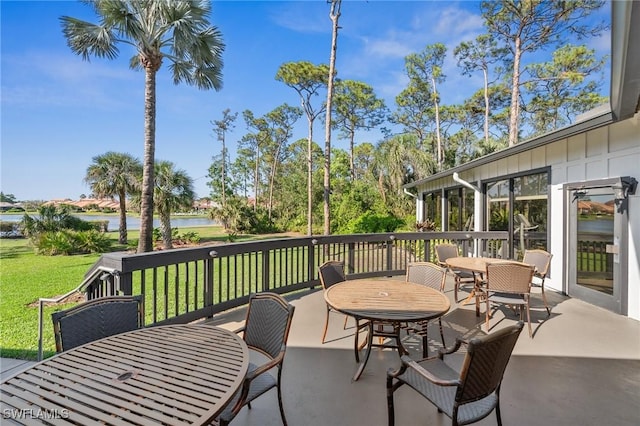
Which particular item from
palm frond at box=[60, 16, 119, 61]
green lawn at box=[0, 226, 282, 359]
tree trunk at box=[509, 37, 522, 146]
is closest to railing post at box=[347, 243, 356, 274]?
green lawn at box=[0, 226, 282, 359]

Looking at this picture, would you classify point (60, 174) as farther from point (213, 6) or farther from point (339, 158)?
point (339, 158)

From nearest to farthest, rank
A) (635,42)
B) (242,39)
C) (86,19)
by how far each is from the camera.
Answer: 1. (635,42)
2. (86,19)
3. (242,39)

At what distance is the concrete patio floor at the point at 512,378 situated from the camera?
6.63 ft

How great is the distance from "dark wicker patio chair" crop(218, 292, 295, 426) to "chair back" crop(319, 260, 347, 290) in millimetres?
1254

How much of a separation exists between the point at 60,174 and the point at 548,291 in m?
22.8

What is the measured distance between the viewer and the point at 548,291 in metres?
5.24

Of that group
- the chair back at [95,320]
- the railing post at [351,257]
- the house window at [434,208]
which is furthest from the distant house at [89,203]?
the chair back at [95,320]

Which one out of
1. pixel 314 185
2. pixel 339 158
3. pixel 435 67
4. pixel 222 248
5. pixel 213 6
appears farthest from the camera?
pixel 339 158

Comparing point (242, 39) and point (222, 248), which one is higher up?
point (242, 39)

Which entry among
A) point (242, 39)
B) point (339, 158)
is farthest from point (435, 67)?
point (242, 39)

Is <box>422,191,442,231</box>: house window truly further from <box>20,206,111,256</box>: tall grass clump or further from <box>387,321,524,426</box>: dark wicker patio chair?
<box>20,206,111,256</box>: tall grass clump

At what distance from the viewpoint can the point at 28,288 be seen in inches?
298

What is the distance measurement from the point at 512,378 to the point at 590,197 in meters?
3.68

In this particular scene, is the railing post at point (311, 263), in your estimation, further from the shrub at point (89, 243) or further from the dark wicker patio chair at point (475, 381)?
the shrub at point (89, 243)
